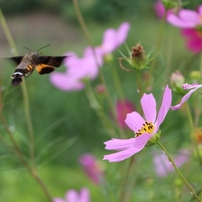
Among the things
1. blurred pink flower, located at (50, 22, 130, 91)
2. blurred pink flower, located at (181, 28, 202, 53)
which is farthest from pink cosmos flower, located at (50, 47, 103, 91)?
blurred pink flower, located at (181, 28, 202, 53)

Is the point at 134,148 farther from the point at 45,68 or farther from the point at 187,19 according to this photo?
the point at 187,19

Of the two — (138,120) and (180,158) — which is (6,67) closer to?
(180,158)

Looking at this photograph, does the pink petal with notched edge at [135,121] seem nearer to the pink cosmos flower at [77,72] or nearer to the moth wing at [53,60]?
the moth wing at [53,60]

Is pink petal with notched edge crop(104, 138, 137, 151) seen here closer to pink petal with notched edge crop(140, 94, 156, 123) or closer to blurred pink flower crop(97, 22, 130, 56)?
pink petal with notched edge crop(140, 94, 156, 123)

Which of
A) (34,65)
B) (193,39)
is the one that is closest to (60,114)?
(193,39)

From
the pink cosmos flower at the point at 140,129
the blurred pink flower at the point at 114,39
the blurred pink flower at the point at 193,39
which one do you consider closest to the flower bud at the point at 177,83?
the pink cosmos flower at the point at 140,129

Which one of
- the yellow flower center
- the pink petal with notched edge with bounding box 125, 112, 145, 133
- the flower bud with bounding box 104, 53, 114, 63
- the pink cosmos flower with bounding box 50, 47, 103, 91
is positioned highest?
the pink petal with notched edge with bounding box 125, 112, 145, 133

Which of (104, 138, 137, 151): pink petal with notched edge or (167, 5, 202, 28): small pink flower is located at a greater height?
(104, 138, 137, 151): pink petal with notched edge
